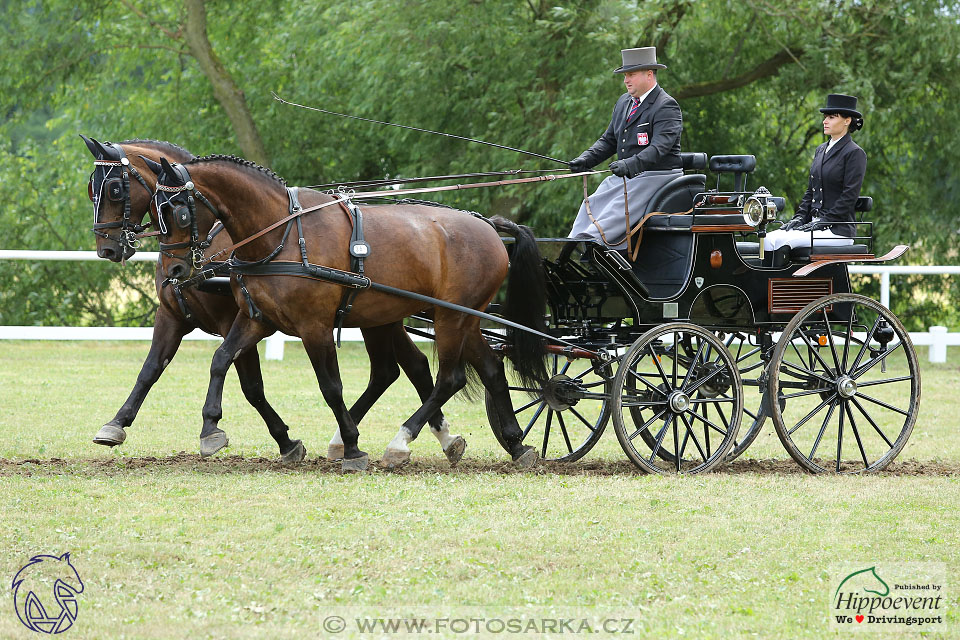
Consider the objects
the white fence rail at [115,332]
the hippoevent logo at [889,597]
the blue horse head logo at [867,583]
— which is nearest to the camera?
the hippoevent logo at [889,597]

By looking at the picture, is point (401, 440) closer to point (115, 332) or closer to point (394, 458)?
point (394, 458)

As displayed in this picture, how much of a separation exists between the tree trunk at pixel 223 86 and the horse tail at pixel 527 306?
33.0 ft

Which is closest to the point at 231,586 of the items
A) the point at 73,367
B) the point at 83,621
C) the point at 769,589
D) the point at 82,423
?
the point at 83,621

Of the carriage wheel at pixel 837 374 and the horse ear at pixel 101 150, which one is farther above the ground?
the horse ear at pixel 101 150

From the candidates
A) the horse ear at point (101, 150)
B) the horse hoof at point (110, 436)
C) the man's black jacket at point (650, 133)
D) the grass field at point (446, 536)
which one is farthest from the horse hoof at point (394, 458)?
the horse ear at point (101, 150)

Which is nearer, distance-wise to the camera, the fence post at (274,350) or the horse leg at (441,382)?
the horse leg at (441,382)

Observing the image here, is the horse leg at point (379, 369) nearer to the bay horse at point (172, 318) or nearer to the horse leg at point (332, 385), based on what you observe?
the bay horse at point (172, 318)

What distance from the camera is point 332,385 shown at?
23.2ft

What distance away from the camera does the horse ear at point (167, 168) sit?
6.62 meters

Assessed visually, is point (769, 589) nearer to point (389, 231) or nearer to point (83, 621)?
point (83, 621)

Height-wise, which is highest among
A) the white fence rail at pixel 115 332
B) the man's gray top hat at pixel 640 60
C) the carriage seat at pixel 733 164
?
the man's gray top hat at pixel 640 60

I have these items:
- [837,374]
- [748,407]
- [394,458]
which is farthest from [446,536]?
[748,407]

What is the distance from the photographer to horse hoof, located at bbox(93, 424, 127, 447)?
6938mm

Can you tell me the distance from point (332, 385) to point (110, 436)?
1302mm
